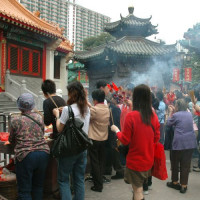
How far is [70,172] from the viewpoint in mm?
2922

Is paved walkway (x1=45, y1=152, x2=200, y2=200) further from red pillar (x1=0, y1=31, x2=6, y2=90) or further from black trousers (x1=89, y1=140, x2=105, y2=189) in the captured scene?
red pillar (x1=0, y1=31, x2=6, y2=90)

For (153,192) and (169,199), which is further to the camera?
(153,192)

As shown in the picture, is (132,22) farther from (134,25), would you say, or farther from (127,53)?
(127,53)

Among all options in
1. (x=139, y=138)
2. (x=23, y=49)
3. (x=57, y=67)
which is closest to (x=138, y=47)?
(x=57, y=67)

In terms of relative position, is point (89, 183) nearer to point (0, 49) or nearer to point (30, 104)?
A: point (30, 104)

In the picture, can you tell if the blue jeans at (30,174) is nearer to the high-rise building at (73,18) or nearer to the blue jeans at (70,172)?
the blue jeans at (70,172)

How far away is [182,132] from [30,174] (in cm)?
260

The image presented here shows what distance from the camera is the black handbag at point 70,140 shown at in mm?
2688

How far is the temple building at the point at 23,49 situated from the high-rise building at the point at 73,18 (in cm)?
6796

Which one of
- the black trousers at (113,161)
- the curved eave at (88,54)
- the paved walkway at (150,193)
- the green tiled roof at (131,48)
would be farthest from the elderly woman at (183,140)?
the curved eave at (88,54)

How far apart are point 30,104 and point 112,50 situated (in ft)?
36.0

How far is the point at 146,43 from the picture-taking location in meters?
15.5

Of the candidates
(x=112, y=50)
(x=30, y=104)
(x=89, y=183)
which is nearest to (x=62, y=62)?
(x=112, y=50)

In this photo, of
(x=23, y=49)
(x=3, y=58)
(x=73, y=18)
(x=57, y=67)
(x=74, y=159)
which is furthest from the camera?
(x=73, y=18)
